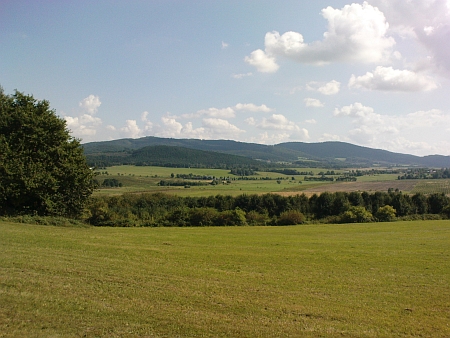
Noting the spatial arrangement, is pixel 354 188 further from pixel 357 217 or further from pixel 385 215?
pixel 357 217

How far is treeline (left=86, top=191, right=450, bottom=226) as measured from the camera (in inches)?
2596

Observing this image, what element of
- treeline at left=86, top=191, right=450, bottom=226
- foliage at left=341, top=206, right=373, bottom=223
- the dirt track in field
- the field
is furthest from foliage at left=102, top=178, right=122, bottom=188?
foliage at left=341, top=206, right=373, bottom=223

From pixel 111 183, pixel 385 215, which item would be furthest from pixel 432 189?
pixel 111 183

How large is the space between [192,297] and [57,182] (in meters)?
24.0

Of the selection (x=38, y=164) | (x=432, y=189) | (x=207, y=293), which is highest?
(x=38, y=164)

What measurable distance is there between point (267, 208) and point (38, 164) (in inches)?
2613

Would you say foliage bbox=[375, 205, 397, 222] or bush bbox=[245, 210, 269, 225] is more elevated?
foliage bbox=[375, 205, 397, 222]

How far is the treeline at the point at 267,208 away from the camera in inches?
2596

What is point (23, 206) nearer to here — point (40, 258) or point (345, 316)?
point (40, 258)

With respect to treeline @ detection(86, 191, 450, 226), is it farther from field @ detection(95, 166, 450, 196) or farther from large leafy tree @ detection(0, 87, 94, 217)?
large leafy tree @ detection(0, 87, 94, 217)

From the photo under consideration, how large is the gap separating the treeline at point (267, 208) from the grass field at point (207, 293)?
4656 centimetres

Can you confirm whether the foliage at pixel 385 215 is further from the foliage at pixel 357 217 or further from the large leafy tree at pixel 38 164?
the large leafy tree at pixel 38 164

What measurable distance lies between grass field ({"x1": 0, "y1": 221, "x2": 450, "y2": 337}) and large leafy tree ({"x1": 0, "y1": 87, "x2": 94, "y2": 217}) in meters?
10.8

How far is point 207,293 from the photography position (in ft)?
38.8
